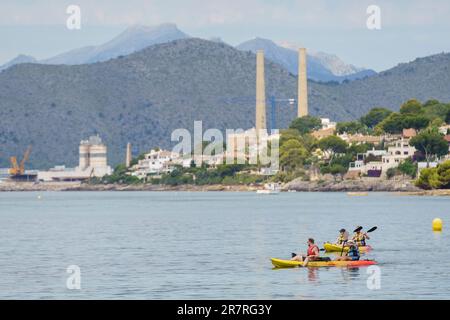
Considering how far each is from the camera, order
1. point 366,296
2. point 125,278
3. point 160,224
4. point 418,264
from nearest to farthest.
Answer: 1. point 366,296
2. point 125,278
3. point 418,264
4. point 160,224

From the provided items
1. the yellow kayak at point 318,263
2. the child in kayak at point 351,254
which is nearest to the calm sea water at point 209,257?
the yellow kayak at point 318,263

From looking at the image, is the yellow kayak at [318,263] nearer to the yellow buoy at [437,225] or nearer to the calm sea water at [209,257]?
the calm sea water at [209,257]

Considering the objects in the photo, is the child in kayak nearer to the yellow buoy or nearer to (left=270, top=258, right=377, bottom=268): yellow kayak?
(left=270, top=258, right=377, bottom=268): yellow kayak

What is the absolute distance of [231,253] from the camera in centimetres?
9562

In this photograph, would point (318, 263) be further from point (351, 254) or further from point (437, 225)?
point (437, 225)

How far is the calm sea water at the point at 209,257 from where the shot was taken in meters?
69.2

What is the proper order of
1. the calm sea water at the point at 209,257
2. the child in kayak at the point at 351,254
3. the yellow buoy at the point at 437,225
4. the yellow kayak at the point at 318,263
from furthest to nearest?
1. the yellow buoy at the point at 437,225
2. the child in kayak at the point at 351,254
3. the yellow kayak at the point at 318,263
4. the calm sea water at the point at 209,257

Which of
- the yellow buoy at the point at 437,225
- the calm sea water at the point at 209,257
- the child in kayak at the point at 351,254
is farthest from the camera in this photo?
the yellow buoy at the point at 437,225

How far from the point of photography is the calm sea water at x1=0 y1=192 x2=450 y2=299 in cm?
6919

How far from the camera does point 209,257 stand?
9162cm

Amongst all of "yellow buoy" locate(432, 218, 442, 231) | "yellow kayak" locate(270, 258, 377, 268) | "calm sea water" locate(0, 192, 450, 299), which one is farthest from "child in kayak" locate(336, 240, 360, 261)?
"yellow buoy" locate(432, 218, 442, 231)
